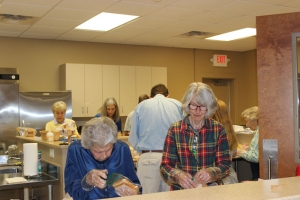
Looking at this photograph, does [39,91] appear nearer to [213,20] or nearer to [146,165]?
[213,20]

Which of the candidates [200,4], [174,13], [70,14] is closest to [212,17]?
[174,13]

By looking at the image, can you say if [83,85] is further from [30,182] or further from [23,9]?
[30,182]

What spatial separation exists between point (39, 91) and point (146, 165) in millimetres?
3848

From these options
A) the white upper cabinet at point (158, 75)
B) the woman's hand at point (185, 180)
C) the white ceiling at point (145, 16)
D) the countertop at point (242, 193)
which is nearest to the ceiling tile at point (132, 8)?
the white ceiling at point (145, 16)

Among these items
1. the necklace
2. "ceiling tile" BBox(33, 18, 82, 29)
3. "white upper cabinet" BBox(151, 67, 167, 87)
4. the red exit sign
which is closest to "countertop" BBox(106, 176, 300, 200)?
the necklace

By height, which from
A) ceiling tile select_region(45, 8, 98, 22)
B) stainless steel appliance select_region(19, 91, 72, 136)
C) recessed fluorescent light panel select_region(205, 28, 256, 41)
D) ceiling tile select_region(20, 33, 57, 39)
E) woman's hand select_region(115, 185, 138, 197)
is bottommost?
woman's hand select_region(115, 185, 138, 197)

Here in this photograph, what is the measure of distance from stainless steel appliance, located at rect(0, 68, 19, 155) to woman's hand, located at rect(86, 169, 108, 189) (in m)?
5.04

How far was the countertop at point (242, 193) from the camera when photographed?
1.66 m

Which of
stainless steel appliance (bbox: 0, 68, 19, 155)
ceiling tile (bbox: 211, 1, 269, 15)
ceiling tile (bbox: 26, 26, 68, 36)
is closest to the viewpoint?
ceiling tile (bbox: 211, 1, 269, 15)

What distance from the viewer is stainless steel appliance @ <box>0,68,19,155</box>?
22.5 feet

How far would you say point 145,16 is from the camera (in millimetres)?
5801

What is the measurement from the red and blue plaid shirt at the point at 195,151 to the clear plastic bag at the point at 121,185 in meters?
0.27

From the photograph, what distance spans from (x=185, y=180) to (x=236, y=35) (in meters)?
5.68

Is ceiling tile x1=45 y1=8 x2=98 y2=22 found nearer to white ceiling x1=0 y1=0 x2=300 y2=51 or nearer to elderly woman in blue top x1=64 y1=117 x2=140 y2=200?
white ceiling x1=0 y1=0 x2=300 y2=51
